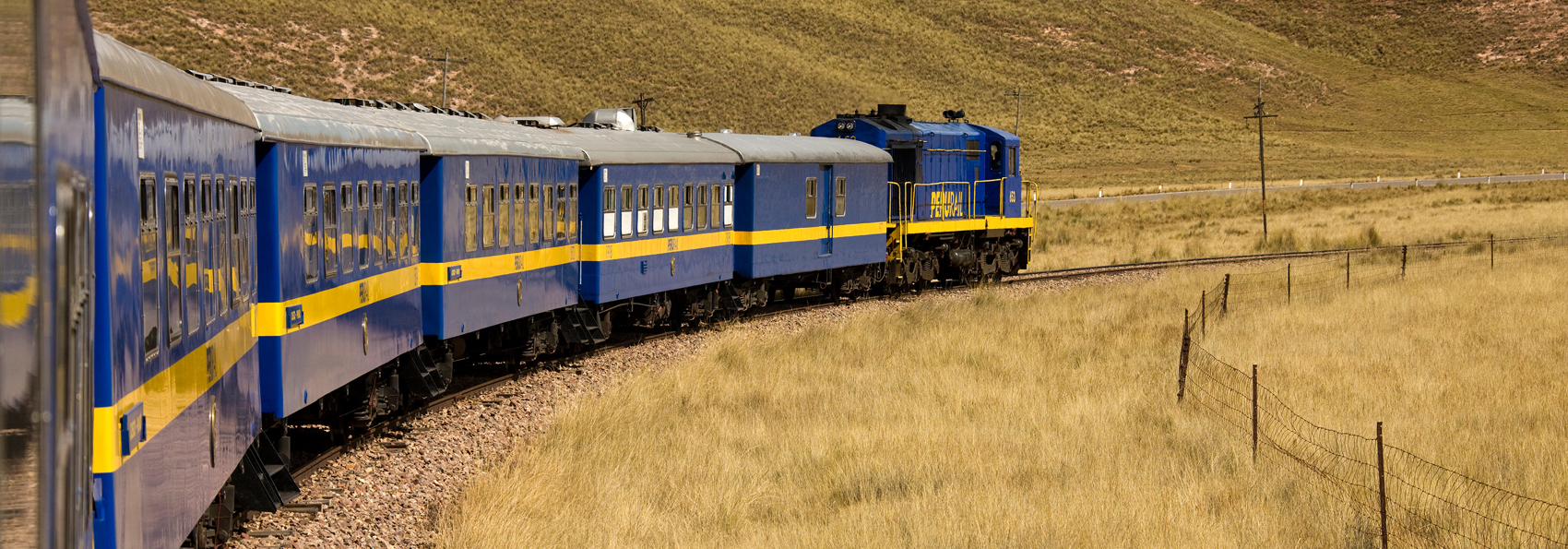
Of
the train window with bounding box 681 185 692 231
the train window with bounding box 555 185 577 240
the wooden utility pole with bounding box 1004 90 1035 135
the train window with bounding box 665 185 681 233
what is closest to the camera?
the train window with bounding box 555 185 577 240

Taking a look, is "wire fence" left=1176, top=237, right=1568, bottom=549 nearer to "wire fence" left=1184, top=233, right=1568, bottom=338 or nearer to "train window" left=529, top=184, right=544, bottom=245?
"wire fence" left=1184, top=233, right=1568, bottom=338

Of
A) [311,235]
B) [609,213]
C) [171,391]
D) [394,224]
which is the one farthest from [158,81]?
[609,213]

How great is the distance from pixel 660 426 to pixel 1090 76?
10444cm

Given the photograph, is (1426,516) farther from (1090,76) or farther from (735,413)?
(1090,76)

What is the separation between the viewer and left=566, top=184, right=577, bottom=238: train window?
1733 cm

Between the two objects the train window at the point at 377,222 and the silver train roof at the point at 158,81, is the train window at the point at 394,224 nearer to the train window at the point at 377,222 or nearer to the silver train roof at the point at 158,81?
the train window at the point at 377,222

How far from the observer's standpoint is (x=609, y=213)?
18.3m

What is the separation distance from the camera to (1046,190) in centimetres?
7212

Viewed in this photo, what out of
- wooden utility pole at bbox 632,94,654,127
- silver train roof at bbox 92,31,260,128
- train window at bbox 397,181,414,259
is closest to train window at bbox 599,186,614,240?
train window at bbox 397,181,414,259

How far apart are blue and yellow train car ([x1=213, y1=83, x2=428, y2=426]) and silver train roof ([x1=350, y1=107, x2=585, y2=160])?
1.31ft

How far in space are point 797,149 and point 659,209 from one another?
4521 mm

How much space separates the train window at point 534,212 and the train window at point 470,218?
148cm

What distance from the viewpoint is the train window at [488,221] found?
48.2 feet

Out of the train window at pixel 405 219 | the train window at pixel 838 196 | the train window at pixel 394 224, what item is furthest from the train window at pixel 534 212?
the train window at pixel 838 196
